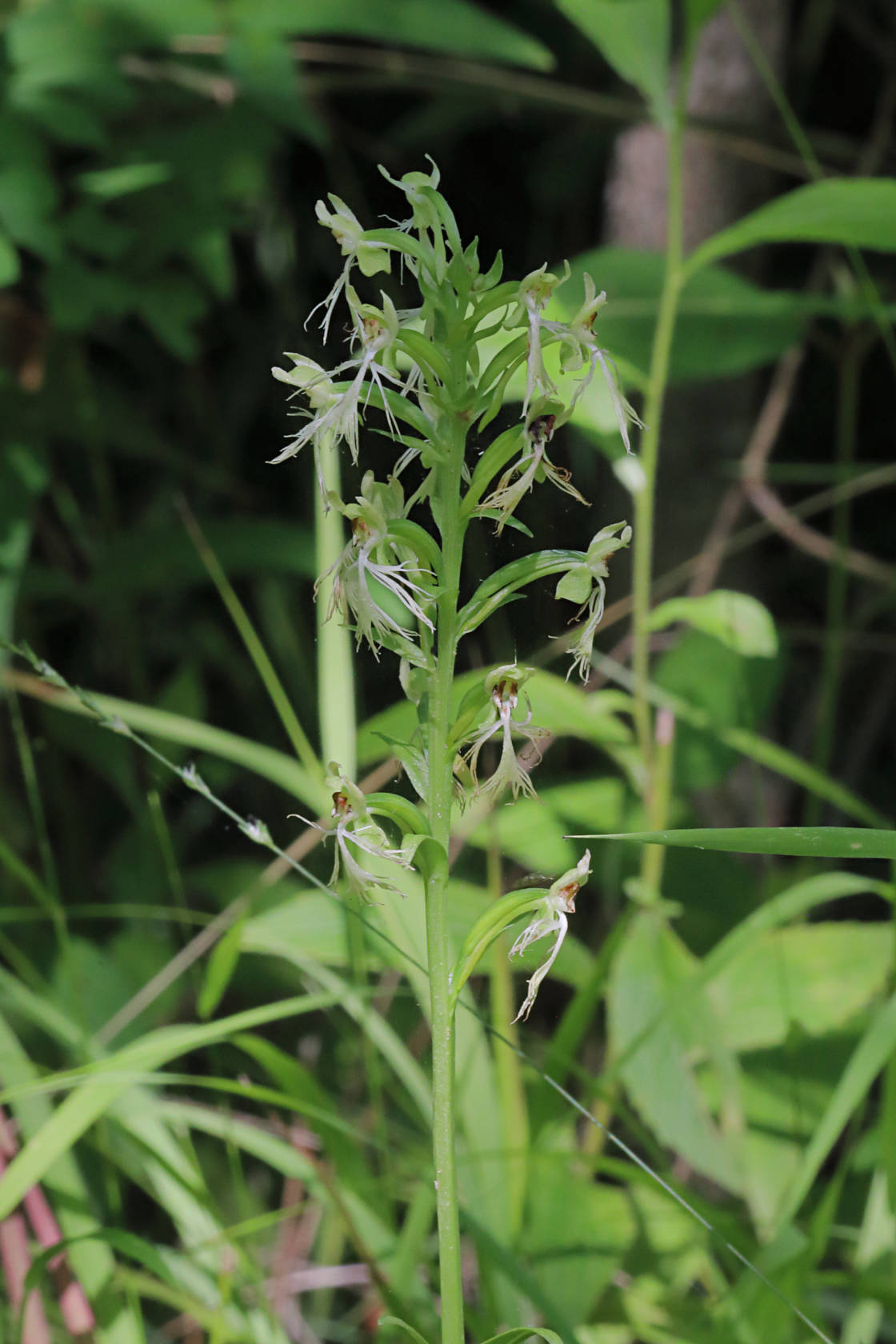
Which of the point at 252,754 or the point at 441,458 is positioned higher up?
the point at 441,458

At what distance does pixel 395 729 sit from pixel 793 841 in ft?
1.91

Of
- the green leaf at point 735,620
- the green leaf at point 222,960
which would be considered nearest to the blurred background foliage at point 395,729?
the green leaf at point 222,960

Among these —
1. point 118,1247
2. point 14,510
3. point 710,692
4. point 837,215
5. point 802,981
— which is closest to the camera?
point 118,1247

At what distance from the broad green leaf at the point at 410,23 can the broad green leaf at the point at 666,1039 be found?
100cm

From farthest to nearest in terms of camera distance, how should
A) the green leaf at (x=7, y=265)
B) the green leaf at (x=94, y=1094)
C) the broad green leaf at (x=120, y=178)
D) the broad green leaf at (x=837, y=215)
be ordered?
the broad green leaf at (x=120, y=178)
the green leaf at (x=7, y=265)
the broad green leaf at (x=837, y=215)
the green leaf at (x=94, y=1094)

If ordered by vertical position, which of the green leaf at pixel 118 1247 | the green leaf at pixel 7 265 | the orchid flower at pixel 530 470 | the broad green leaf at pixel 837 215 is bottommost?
the green leaf at pixel 118 1247

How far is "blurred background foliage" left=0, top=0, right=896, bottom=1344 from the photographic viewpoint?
32.4 inches

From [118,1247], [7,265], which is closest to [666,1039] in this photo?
[118,1247]

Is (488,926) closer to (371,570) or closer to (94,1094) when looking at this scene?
(371,570)

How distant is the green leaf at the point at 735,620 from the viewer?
92 centimetres

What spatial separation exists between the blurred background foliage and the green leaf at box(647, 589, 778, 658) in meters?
0.12

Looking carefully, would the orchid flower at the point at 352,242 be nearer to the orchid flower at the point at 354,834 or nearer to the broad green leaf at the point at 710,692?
the orchid flower at the point at 354,834

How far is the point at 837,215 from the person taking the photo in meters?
0.90

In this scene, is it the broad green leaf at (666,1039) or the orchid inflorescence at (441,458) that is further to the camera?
the broad green leaf at (666,1039)
